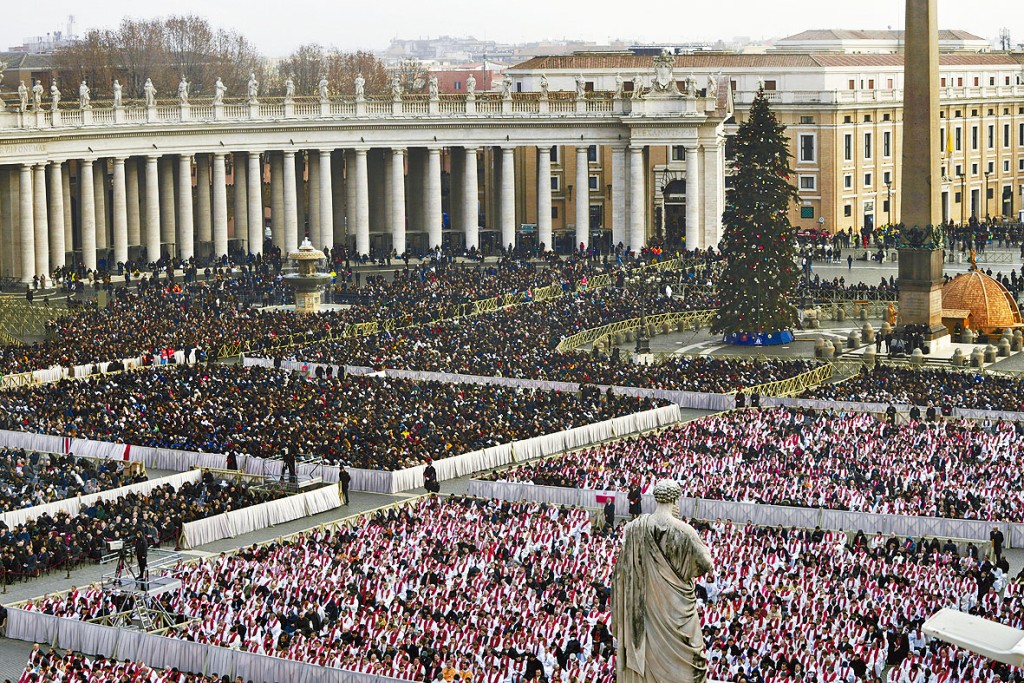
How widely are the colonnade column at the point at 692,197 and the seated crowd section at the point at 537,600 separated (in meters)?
54.1

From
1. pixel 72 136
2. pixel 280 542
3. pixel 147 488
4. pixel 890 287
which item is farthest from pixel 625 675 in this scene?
pixel 72 136

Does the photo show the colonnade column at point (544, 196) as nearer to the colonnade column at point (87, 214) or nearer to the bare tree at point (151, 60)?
the colonnade column at point (87, 214)

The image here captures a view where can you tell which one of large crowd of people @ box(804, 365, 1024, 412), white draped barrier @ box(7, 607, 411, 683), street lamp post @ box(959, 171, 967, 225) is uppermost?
street lamp post @ box(959, 171, 967, 225)

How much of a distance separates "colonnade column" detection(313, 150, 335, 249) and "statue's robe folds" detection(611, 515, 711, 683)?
77409 mm

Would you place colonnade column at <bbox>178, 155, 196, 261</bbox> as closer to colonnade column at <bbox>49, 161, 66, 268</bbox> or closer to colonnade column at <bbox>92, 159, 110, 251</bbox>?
colonnade column at <bbox>92, 159, 110, 251</bbox>

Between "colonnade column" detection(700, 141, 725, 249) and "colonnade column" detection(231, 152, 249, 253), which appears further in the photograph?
"colonnade column" detection(231, 152, 249, 253)

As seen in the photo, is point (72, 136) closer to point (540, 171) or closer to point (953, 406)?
point (540, 171)

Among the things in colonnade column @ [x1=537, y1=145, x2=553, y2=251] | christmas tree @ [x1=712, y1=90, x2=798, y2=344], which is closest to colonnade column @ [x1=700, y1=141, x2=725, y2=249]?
colonnade column @ [x1=537, y1=145, x2=553, y2=251]

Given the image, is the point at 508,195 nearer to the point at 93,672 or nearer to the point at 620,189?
the point at 620,189

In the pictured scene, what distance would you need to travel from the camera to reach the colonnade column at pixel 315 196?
92.8 metres

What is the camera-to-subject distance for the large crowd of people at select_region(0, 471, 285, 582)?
37750 millimetres

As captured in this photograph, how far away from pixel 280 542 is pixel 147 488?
6.08 m

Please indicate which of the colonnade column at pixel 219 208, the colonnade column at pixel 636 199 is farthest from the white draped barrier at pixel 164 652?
the colonnade column at pixel 636 199

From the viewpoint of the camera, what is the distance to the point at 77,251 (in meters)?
87.8
